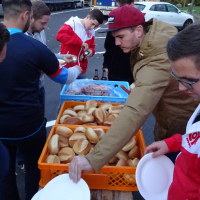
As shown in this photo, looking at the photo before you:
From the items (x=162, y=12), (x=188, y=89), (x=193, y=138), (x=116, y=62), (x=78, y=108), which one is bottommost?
(x=162, y=12)

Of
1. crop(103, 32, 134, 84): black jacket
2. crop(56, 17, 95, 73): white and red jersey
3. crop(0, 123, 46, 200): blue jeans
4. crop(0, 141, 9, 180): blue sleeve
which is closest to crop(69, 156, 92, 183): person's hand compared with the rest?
crop(0, 141, 9, 180): blue sleeve

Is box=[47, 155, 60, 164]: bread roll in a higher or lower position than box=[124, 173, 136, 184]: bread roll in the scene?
higher

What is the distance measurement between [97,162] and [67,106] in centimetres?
104

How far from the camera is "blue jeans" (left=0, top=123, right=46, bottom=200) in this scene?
1.69m

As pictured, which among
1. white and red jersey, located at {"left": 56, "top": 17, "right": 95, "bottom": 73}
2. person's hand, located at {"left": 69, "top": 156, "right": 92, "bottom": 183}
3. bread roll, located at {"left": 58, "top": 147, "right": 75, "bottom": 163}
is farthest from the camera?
white and red jersey, located at {"left": 56, "top": 17, "right": 95, "bottom": 73}

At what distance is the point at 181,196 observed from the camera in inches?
39.2

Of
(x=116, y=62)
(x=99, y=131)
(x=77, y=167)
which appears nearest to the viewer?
(x=77, y=167)

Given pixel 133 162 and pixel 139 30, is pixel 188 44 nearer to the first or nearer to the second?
pixel 139 30

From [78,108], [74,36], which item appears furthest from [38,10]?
[78,108]

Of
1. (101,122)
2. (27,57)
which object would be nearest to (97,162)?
(101,122)

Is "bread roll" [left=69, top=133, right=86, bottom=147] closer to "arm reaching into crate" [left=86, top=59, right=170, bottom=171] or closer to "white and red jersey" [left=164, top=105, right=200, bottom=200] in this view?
"arm reaching into crate" [left=86, top=59, right=170, bottom=171]

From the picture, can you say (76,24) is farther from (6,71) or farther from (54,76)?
(6,71)

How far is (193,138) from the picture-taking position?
976mm

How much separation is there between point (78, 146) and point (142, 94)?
606mm
